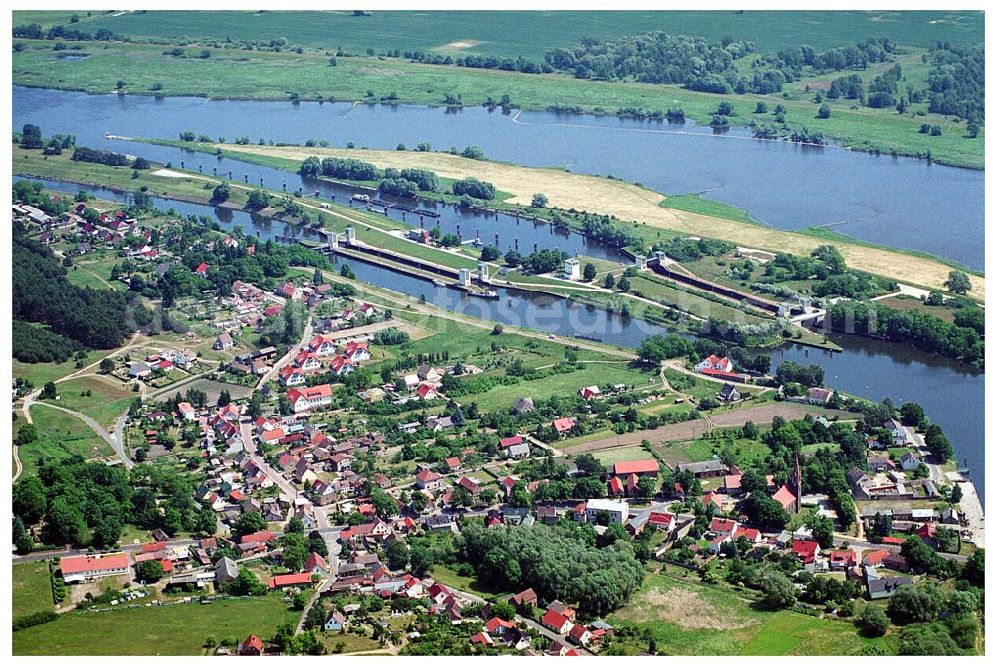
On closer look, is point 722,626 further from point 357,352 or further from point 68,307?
point 68,307

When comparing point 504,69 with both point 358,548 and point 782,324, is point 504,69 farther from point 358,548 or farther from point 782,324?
point 358,548

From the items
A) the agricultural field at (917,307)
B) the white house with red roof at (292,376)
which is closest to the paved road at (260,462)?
the white house with red roof at (292,376)

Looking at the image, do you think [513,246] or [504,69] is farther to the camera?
[504,69]

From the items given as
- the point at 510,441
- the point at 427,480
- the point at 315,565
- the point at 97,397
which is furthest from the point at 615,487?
the point at 97,397

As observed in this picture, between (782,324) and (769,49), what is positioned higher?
(769,49)
